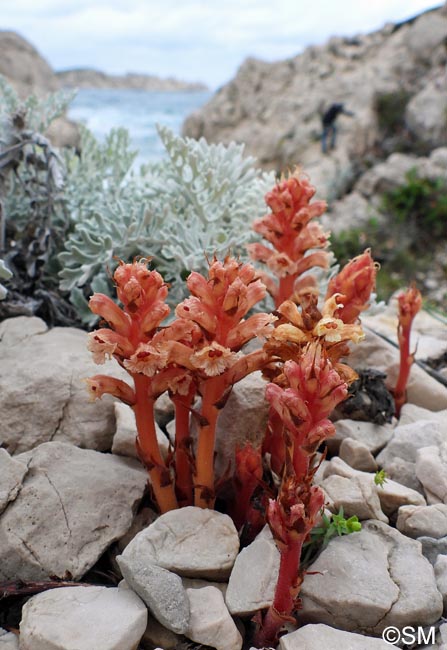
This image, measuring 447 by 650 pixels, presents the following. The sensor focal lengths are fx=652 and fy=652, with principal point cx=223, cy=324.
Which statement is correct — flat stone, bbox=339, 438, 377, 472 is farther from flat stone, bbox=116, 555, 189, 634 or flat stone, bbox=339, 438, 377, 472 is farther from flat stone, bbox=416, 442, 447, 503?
flat stone, bbox=116, 555, 189, 634

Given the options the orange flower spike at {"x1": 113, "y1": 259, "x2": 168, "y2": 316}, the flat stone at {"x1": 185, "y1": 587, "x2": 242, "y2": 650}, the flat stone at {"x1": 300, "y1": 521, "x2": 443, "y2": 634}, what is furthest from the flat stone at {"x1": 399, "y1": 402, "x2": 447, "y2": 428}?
the orange flower spike at {"x1": 113, "y1": 259, "x2": 168, "y2": 316}

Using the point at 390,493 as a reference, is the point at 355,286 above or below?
above

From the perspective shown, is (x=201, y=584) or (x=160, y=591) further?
(x=201, y=584)

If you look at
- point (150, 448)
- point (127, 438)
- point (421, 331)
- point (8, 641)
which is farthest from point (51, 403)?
point (421, 331)

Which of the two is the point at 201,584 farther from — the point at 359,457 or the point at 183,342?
the point at 359,457

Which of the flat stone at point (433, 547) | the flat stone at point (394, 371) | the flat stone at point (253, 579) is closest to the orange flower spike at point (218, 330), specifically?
the flat stone at point (253, 579)

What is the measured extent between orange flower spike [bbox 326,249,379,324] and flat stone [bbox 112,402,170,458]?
0.79 meters

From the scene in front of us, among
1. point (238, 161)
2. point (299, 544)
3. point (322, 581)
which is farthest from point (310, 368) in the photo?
point (238, 161)

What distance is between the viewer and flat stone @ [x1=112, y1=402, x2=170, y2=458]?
7.73 ft

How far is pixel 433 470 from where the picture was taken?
2.28 metres

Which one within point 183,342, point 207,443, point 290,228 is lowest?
point 207,443

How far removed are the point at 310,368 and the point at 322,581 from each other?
0.71 meters

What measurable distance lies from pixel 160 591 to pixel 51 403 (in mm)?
1011

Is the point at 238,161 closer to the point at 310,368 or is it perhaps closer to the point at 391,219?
the point at 310,368
